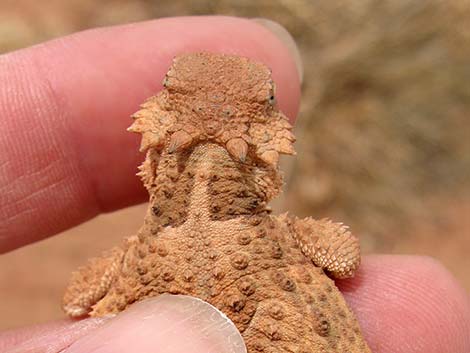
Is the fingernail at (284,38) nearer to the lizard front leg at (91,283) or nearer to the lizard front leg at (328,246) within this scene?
the lizard front leg at (328,246)

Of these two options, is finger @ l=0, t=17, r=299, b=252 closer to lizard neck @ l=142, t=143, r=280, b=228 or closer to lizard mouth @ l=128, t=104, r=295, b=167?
lizard mouth @ l=128, t=104, r=295, b=167

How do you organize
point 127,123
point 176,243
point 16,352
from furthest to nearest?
1. point 127,123
2. point 16,352
3. point 176,243

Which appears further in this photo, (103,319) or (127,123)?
(127,123)

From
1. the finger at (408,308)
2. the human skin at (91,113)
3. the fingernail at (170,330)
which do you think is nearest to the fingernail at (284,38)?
the human skin at (91,113)

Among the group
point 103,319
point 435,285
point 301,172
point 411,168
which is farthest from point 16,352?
point 411,168

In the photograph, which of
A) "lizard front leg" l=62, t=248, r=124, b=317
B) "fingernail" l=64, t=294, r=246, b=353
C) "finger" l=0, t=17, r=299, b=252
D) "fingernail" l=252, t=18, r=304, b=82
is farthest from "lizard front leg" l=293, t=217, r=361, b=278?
"fingernail" l=252, t=18, r=304, b=82

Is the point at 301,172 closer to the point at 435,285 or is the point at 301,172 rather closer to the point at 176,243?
the point at 435,285

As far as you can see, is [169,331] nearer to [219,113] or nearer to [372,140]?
[219,113]
